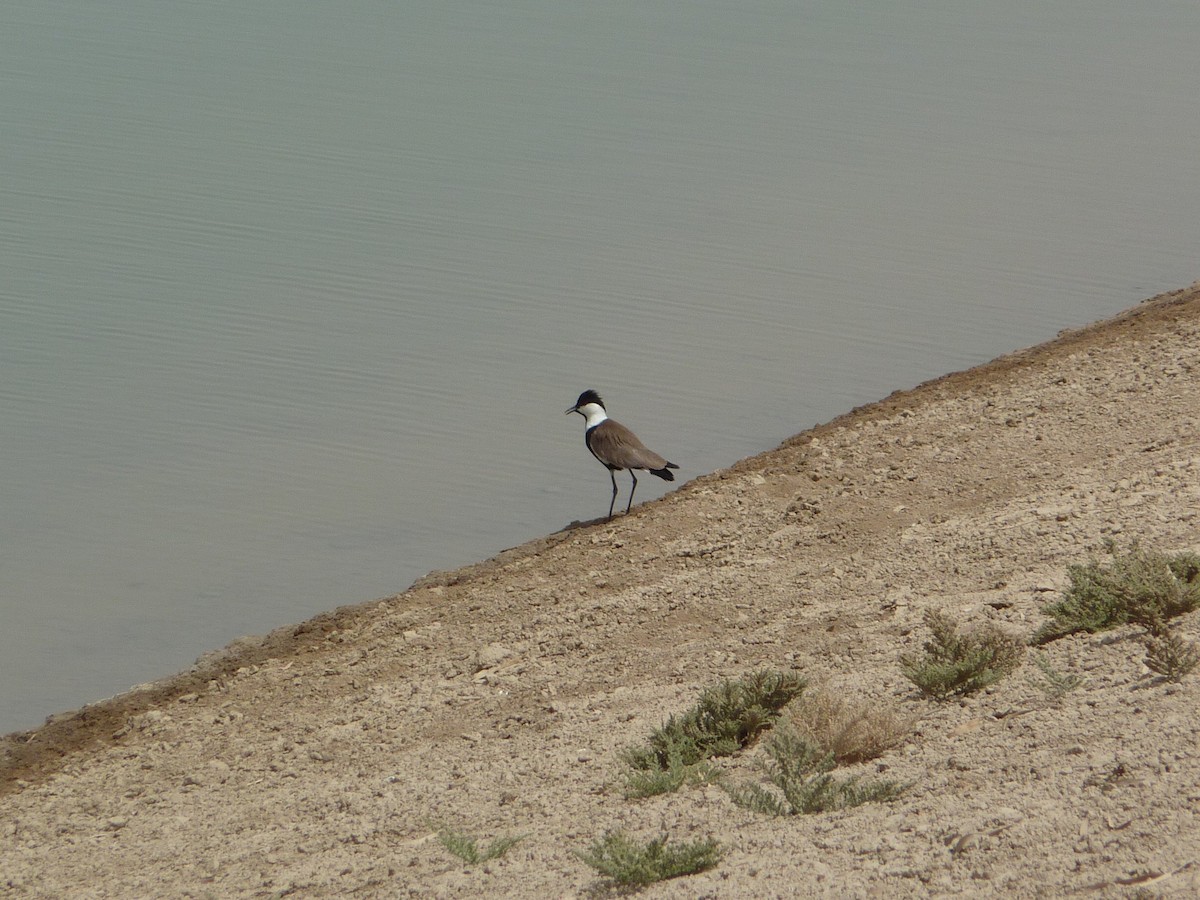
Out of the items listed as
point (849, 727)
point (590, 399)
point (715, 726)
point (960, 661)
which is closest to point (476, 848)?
point (715, 726)

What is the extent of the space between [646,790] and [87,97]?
2066cm

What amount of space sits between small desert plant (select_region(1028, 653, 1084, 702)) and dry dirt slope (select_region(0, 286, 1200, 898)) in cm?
7

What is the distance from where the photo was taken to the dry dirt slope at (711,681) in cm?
541

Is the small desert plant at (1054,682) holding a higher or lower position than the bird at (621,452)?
lower

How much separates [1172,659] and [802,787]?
63.2 inches

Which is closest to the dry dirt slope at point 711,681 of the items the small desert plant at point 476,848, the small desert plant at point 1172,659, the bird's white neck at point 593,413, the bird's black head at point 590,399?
the small desert plant at point 476,848

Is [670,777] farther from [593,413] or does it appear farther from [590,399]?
[590,399]

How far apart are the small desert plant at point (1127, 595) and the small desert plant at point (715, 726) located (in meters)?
1.29

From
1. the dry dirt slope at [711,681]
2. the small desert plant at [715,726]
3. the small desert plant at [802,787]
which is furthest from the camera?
the small desert plant at [715,726]

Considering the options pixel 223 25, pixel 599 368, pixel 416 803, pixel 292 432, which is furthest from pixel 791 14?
pixel 416 803

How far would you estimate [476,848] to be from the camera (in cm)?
633

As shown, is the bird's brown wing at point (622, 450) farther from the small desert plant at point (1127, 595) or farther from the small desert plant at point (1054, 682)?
the small desert plant at point (1054, 682)

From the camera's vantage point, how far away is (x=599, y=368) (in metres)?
15.7

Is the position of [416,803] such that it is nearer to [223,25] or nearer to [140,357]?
[140,357]
